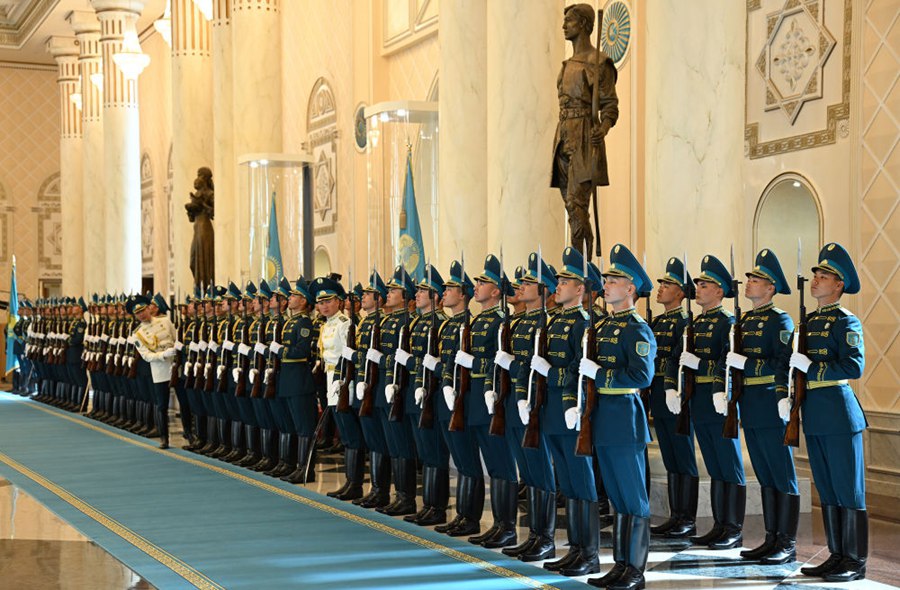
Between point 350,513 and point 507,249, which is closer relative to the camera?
point 350,513

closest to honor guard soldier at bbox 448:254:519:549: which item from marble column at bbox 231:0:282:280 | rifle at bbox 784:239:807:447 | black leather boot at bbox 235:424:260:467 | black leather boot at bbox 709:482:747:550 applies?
black leather boot at bbox 709:482:747:550

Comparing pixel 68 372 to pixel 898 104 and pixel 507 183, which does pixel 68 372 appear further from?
pixel 898 104

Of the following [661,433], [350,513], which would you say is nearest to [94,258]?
[350,513]

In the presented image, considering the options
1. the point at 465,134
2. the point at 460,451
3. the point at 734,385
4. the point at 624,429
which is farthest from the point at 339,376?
the point at 624,429

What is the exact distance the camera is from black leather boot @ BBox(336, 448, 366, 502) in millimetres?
9461

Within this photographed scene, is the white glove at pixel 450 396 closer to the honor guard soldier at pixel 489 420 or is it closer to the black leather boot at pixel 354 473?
the honor guard soldier at pixel 489 420

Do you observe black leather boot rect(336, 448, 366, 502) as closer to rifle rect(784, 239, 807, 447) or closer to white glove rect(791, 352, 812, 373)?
rifle rect(784, 239, 807, 447)

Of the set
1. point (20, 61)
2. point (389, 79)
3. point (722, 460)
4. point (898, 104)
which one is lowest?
point (722, 460)

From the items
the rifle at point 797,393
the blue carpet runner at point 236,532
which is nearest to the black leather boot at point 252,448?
the blue carpet runner at point 236,532

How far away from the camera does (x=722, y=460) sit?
24.0ft

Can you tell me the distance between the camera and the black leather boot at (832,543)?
20.9 feet

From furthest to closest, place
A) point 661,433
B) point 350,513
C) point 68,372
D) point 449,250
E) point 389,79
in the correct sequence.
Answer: point 68,372
point 389,79
point 449,250
point 350,513
point 661,433

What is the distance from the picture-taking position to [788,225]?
10672 millimetres

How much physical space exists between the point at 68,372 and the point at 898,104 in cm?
1457
